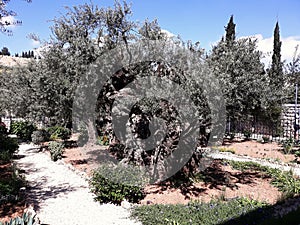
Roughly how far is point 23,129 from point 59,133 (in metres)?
3.12

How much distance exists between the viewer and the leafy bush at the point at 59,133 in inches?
595

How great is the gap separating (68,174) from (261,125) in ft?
36.9

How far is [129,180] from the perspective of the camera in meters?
6.14

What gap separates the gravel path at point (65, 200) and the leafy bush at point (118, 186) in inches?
7.8

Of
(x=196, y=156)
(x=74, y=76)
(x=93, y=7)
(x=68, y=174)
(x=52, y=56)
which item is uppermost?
(x=93, y=7)

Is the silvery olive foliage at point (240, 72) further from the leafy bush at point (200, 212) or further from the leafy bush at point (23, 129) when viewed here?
the leafy bush at point (23, 129)

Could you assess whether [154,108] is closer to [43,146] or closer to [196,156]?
[196,156]

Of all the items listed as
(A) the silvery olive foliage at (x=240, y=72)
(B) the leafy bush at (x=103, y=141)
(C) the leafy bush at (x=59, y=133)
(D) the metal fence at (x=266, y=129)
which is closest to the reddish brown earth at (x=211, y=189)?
(B) the leafy bush at (x=103, y=141)

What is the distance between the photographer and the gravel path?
532 cm

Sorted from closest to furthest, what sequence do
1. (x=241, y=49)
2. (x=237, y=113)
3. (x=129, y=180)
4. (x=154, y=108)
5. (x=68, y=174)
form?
(x=129, y=180), (x=154, y=108), (x=68, y=174), (x=241, y=49), (x=237, y=113)

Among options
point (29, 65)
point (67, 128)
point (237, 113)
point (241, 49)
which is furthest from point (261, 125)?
point (29, 65)

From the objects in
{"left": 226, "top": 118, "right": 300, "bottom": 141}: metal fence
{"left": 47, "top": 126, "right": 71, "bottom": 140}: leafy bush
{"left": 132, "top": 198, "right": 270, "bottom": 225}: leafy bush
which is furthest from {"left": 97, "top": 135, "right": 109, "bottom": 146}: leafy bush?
{"left": 132, "top": 198, "right": 270, "bottom": 225}: leafy bush

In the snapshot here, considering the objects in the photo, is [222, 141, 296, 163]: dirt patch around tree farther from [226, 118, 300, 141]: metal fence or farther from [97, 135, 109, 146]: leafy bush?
[97, 135, 109, 146]: leafy bush

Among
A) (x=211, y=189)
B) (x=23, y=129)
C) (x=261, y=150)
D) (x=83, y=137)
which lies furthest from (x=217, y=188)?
(x=23, y=129)
